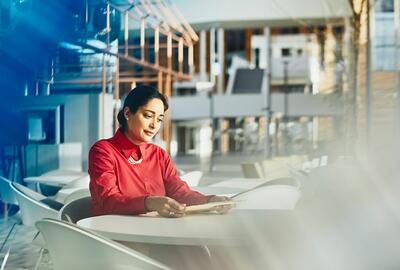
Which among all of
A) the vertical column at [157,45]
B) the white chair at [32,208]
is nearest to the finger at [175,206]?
the white chair at [32,208]

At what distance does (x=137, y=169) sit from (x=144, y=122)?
128 mm

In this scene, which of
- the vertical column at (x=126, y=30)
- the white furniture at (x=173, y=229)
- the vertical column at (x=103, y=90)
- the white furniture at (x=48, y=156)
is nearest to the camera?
the white furniture at (x=173, y=229)

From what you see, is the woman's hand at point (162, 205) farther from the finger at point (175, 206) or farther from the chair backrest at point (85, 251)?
the chair backrest at point (85, 251)

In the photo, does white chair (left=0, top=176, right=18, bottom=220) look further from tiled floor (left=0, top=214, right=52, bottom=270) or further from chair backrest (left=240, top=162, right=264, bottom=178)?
chair backrest (left=240, top=162, right=264, bottom=178)

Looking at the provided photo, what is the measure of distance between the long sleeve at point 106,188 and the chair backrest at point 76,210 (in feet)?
0.22

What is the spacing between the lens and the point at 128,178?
160cm

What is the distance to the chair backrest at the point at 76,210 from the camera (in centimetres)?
159

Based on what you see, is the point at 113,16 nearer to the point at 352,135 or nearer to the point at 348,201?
the point at 348,201

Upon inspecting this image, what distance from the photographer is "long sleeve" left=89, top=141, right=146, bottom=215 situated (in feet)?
4.89

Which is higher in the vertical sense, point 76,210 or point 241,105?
point 241,105

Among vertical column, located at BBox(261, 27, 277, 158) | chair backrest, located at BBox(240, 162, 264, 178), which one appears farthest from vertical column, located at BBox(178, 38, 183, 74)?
vertical column, located at BBox(261, 27, 277, 158)

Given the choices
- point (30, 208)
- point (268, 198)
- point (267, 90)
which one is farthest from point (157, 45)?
point (267, 90)

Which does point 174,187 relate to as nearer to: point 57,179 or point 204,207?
point 204,207

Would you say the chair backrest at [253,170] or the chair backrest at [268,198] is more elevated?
the chair backrest at [268,198]
